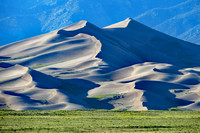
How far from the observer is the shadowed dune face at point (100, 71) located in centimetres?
6825

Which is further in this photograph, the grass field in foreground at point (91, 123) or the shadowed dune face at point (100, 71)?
the shadowed dune face at point (100, 71)

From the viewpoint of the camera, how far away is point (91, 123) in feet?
123

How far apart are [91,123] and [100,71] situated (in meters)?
56.3

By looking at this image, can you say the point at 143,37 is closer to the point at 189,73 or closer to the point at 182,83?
the point at 189,73

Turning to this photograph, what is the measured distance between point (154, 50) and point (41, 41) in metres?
31.2

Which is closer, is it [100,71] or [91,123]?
[91,123]

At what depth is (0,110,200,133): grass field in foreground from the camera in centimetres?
3403

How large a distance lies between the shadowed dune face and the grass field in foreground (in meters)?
17.4

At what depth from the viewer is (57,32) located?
128m

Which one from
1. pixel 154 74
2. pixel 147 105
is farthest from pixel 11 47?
pixel 147 105

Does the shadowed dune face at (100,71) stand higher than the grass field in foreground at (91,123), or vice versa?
the shadowed dune face at (100,71)

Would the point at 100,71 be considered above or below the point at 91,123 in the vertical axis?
above

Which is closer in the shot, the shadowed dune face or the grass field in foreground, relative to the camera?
the grass field in foreground

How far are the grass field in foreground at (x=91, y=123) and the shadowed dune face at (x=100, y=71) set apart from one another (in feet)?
57.2
